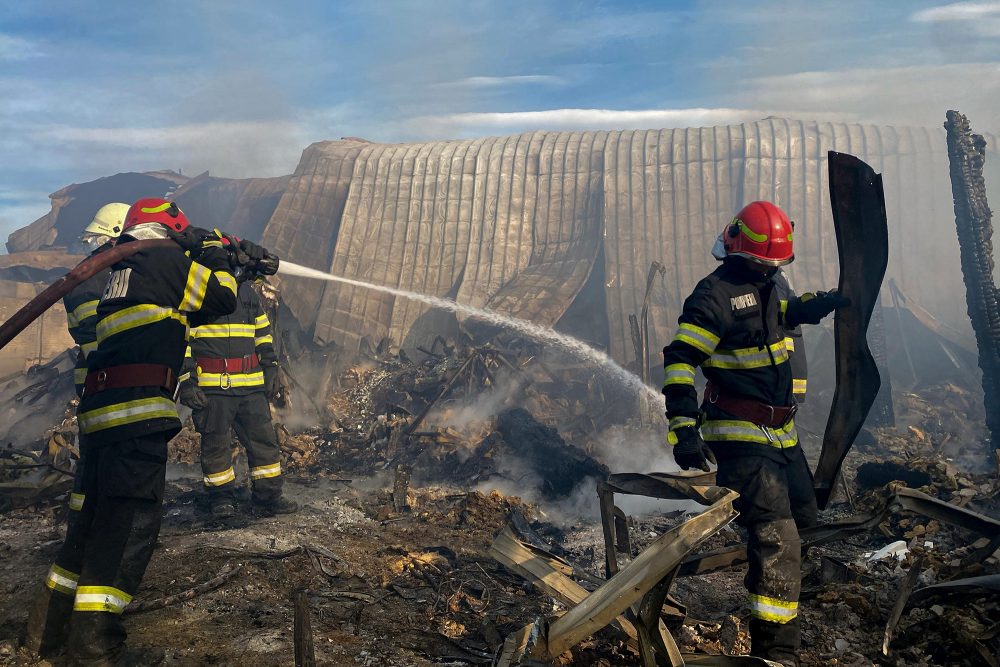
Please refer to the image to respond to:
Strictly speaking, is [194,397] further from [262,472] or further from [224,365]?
[262,472]

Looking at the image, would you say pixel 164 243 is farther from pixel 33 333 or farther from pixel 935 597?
pixel 33 333

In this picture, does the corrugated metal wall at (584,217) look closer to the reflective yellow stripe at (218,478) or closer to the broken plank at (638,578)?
the reflective yellow stripe at (218,478)

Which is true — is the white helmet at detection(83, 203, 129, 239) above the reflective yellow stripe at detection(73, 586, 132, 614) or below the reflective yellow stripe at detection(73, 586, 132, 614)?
above

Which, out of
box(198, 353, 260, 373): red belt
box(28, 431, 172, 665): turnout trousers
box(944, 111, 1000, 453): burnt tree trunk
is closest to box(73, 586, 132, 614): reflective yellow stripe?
box(28, 431, 172, 665): turnout trousers

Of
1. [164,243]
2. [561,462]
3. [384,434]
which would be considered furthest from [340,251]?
[164,243]

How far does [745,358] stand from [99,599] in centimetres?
326

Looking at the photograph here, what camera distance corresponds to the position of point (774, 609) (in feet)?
10.5

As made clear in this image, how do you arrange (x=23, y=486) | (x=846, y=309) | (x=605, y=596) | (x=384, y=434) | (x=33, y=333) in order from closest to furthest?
(x=605, y=596) → (x=846, y=309) → (x=23, y=486) → (x=384, y=434) → (x=33, y=333)

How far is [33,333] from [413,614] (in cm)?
1180

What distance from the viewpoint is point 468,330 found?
544 inches

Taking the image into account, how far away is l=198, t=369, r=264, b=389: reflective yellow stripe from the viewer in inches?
226

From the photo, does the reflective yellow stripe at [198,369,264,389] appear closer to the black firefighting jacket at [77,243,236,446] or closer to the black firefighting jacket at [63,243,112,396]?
the black firefighting jacket at [63,243,112,396]

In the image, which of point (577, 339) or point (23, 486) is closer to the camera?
point (23, 486)

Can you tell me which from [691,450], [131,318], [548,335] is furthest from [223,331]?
[548,335]
